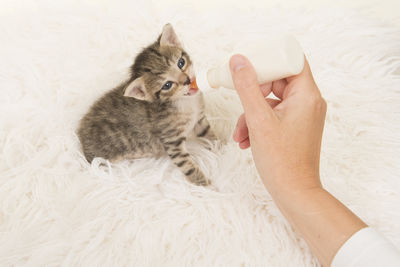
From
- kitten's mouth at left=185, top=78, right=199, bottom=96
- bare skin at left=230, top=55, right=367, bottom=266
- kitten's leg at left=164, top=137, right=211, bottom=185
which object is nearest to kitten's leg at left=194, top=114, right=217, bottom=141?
kitten's leg at left=164, top=137, right=211, bottom=185

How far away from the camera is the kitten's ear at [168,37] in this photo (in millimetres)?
1016

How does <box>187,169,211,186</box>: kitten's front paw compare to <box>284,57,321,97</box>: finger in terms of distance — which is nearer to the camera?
<box>284,57,321,97</box>: finger

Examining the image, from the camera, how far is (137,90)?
0.98 meters

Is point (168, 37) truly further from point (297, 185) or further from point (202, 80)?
point (297, 185)

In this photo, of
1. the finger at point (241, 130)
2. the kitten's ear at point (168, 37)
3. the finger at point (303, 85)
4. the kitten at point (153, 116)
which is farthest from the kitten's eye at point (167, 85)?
the finger at point (303, 85)

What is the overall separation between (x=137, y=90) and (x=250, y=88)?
1.41 feet

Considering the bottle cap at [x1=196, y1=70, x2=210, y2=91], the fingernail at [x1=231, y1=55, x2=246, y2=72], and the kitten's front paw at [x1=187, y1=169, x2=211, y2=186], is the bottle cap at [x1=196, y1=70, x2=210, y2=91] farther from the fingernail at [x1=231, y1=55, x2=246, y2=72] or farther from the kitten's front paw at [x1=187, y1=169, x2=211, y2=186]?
the kitten's front paw at [x1=187, y1=169, x2=211, y2=186]

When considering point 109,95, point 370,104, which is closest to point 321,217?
point 370,104

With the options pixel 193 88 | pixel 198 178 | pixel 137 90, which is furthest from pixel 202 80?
pixel 198 178

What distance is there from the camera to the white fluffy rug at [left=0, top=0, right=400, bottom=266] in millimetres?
879

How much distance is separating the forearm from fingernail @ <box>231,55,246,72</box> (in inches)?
12.4

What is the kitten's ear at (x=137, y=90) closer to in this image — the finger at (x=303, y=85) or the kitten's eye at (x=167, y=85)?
the kitten's eye at (x=167, y=85)

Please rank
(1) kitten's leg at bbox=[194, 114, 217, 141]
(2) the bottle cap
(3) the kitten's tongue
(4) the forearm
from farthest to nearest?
1. (1) kitten's leg at bbox=[194, 114, 217, 141]
2. (3) the kitten's tongue
3. (2) the bottle cap
4. (4) the forearm

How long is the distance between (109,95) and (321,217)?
0.86 meters
